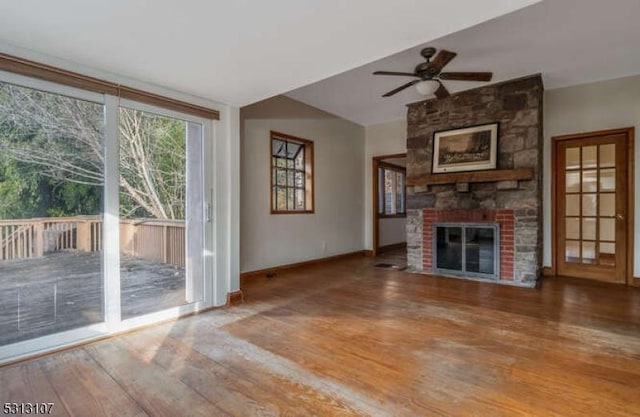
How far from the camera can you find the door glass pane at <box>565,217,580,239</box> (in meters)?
4.50

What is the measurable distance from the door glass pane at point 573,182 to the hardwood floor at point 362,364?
1.73 m

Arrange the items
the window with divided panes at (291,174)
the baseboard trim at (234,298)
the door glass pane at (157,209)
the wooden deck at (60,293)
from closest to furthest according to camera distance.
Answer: the wooden deck at (60,293) < the door glass pane at (157,209) < the baseboard trim at (234,298) < the window with divided panes at (291,174)

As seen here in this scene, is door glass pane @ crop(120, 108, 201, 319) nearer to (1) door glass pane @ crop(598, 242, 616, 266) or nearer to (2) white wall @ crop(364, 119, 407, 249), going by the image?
(2) white wall @ crop(364, 119, 407, 249)

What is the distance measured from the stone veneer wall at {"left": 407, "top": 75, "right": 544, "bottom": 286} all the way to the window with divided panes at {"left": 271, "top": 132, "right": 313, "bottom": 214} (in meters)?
1.84

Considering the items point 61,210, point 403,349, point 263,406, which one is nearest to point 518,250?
point 403,349

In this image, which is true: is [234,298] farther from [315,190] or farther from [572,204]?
[572,204]

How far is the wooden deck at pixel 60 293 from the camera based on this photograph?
2.24 meters

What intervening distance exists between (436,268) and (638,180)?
8.90ft

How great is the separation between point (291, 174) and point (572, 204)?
4.15 m

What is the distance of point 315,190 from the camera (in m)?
5.51

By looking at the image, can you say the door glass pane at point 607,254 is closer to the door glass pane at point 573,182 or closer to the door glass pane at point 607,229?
the door glass pane at point 607,229

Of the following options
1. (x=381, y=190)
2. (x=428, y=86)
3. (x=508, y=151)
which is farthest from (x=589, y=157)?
(x=381, y=190)

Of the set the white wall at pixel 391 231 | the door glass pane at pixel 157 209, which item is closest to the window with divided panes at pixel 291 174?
the door glass pane at pixel 157 209

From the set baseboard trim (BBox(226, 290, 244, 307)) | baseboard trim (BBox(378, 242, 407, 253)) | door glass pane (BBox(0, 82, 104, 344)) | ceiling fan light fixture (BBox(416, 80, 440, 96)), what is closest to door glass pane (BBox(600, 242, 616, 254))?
ceiling fan light fixture (BBox(416, 80, 440, 96))
